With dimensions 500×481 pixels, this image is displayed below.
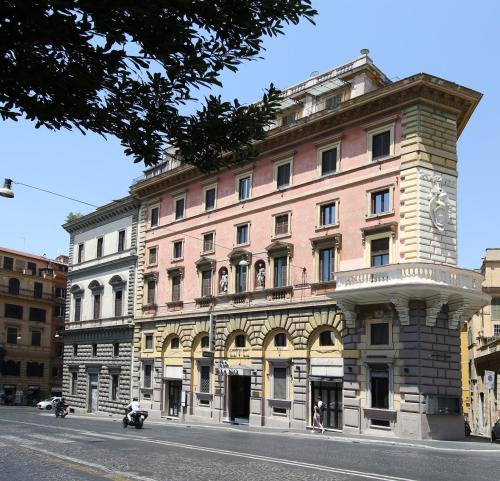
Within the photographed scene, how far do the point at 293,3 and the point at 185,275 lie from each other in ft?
125

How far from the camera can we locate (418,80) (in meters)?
30.8

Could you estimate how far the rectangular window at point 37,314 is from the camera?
270ft

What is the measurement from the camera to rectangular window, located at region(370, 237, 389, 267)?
31781 mm

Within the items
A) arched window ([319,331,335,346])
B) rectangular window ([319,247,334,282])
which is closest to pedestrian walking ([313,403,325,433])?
arched window ([319,331,335,346])

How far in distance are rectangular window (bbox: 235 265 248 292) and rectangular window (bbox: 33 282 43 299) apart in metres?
49.2

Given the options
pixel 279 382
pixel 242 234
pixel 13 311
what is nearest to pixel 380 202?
pixel 242 234

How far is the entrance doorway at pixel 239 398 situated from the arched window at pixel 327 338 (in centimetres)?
667

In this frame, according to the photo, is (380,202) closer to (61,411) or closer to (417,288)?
(417,288)

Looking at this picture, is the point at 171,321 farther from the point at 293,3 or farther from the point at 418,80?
the point at 293,3

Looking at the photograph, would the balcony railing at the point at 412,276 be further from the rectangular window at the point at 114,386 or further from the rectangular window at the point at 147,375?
the rectangular window at the point at 114,386

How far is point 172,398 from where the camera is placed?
45.0 m

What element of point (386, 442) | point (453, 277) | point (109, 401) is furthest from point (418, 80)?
point (109, 401)

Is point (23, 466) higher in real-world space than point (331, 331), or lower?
lower

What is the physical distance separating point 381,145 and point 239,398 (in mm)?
16680
